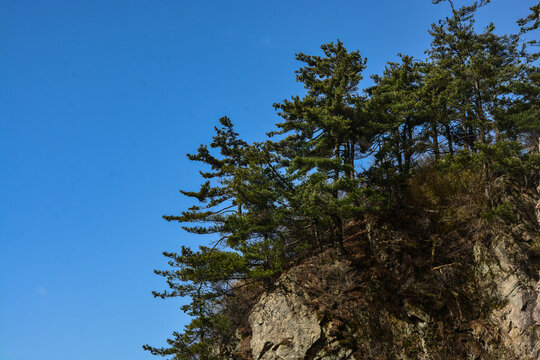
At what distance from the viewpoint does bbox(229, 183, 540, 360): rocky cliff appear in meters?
17.0

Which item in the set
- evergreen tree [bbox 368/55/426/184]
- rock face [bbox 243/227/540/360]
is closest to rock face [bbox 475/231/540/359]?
rock face [bbox 243/227/540/360]

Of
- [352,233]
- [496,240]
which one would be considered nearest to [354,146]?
[352,233]

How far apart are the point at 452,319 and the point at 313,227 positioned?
7645 millimetres

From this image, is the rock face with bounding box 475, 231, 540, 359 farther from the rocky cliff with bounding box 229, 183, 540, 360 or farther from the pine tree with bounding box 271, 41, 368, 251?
the pine tree with bounding box 271, 41, 368, 251

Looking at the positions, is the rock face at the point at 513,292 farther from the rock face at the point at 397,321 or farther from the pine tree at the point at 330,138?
the pine tree at the point at 330,138

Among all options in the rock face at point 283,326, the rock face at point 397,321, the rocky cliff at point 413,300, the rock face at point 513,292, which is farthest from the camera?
the rock face at point 283,326

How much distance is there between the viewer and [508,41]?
1126 inches

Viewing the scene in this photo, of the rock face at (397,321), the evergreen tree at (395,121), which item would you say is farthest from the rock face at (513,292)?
the evergreen tree at (395,121)

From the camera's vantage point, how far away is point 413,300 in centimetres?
1845

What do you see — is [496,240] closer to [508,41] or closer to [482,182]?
[482,182]

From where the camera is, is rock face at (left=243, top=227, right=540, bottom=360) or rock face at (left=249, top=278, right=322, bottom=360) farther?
rock face at (left=249, top=278, right=322, bottom=360)

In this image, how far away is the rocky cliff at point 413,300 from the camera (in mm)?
17047

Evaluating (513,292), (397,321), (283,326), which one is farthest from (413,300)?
(283,326)

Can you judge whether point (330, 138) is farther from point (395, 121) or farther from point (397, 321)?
point (397, 321)
